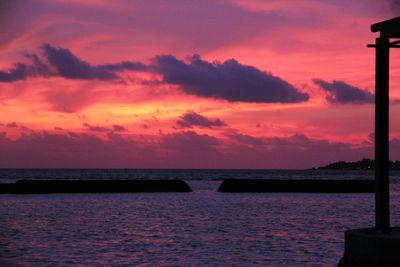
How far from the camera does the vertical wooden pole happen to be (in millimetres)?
18312

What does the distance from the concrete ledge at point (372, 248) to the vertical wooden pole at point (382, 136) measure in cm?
57

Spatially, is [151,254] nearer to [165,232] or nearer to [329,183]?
[165,232]

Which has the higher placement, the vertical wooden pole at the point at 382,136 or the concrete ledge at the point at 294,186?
the vertical wooden pole at the point at 382,136

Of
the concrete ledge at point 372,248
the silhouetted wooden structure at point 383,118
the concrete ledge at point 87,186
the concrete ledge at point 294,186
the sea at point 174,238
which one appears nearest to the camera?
the concrete ledge at point 372,248

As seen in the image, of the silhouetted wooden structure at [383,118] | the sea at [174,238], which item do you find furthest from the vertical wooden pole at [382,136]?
the sea at [174,238]

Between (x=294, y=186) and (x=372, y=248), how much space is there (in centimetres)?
12116

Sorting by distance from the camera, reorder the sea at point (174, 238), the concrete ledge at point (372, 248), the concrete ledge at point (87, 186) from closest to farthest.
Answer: the concrete ledge at point (372, 248) → the sea at point (174, 238) → the concrete ledge at point (87, 186)

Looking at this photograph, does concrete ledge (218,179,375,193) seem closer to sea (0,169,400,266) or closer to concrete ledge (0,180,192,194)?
concrete ledge (0,180,192,194)

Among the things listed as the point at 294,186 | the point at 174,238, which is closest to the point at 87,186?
the point at 294,186

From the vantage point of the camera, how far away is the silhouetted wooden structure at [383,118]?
18312 mm

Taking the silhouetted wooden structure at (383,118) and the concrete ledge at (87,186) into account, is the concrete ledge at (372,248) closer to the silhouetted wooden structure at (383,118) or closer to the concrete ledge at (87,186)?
the silhouetted wooden structure at (383,118)

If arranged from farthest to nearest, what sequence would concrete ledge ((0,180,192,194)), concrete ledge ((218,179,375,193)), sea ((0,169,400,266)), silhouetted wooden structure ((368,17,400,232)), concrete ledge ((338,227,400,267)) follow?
concrete ledge ((218,179,375,193)) < concrete ledge ((0,180,192,194)) < sea ((0,169,400,266)) < silhouetted wooden structure ((368,17,400,232)) < concrete ledge ((338,227,400,267))

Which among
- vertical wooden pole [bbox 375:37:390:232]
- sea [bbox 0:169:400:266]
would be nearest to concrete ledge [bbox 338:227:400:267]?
vertical wooden pole [bbox 375:37:390:232]

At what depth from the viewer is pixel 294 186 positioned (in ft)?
452
